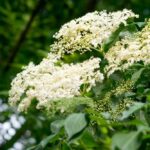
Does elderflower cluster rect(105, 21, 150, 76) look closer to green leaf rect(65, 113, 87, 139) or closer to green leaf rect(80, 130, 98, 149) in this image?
green leaf rect(80, 130, 98, 149)

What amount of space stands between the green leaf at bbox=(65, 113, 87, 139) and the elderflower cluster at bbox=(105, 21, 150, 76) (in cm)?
31

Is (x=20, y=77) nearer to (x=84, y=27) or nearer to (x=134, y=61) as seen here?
(x=84, y=27)

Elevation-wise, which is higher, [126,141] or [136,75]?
[136,75]

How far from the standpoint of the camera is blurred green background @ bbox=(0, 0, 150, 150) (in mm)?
3772

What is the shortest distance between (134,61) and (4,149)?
7.64 ft

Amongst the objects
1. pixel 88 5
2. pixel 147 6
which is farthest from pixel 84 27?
pixel 147 6

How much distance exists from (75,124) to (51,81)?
321 millimetres

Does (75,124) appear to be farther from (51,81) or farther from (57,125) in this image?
(51,81)

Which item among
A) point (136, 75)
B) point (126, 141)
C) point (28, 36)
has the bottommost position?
point (126, 141)

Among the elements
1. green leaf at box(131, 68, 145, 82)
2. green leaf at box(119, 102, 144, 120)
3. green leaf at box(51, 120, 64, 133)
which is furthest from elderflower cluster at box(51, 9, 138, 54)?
green leaf at box(119, 102, 144, 120)

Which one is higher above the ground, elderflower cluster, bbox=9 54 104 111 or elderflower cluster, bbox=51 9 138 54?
elderflower cluster, bbox=51 9 138 54

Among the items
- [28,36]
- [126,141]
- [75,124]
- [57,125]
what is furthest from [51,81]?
[28,36]

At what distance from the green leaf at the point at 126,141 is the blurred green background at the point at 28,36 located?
2.37 m

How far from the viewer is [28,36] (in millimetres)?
4582
